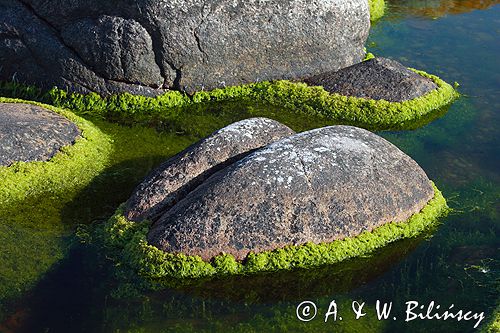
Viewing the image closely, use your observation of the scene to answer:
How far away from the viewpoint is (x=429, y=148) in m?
12.5

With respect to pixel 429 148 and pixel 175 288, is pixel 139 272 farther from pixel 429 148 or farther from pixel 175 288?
pixel 429 148

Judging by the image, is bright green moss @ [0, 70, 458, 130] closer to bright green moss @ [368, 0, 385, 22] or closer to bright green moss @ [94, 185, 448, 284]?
bright green moss @ [94, 185, 448, 284]

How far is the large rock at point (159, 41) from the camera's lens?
518 inches

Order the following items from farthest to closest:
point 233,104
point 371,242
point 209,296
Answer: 1. point 233,104
2. point 371,242
3. point 209,296

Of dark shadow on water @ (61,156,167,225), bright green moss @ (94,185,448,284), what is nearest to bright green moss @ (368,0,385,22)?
dark shadow on water @ (61,156,167,225)

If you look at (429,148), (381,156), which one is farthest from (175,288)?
(429,148)

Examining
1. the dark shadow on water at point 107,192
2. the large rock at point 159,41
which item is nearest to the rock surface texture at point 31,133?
the dark shadow on water at point 107,192

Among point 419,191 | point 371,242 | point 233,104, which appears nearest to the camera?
point 371,242

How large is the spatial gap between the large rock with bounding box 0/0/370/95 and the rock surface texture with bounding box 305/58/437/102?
639mm

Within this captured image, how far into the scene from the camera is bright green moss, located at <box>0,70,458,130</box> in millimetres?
13344

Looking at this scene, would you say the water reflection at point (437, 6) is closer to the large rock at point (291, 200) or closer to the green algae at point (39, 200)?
the green algae at point (39, 200)

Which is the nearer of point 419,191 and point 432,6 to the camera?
point 419,191

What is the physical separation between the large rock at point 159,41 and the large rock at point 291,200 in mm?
4128

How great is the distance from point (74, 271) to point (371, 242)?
3.51 meters
